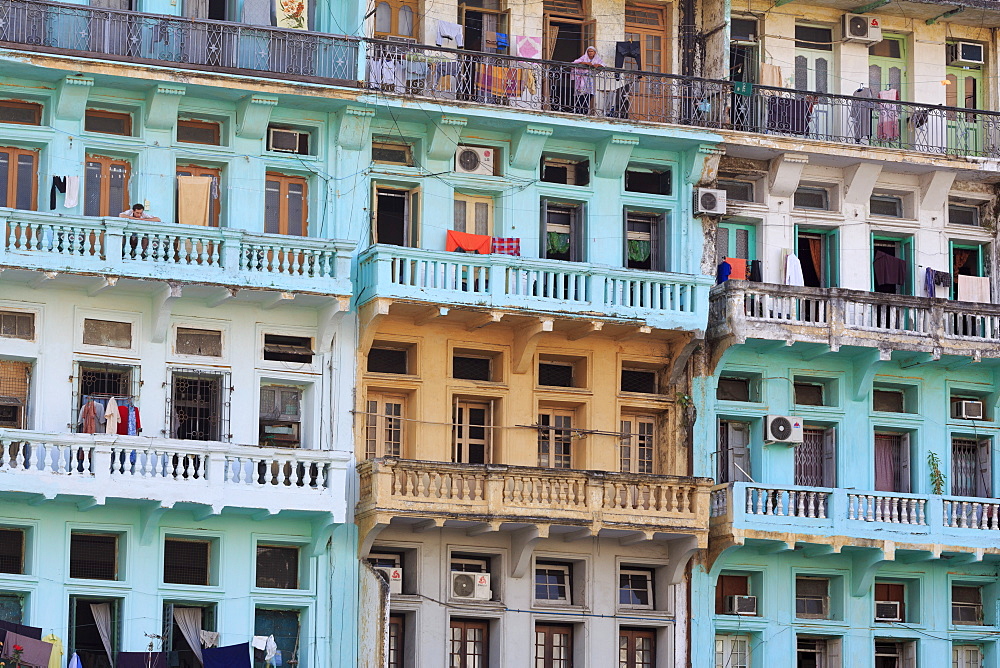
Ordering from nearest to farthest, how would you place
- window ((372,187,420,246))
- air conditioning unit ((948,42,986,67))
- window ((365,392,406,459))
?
window ((365,392,406,459)) < window ((372,187,420,246)) < air conditioning unit ((948,42,986,67))

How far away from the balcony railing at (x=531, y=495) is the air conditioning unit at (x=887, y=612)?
14.0ft

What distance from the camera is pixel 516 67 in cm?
4150

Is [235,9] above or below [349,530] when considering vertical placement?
above

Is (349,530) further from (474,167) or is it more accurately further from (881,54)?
(881,54)

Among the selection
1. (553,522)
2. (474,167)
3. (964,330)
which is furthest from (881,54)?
(553,522)

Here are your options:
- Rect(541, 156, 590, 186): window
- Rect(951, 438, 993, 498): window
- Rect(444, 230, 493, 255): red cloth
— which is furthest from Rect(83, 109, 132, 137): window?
Rect(951, 438, 993, 498): window

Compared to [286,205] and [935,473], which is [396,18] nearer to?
[286,205]

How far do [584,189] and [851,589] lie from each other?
8.20m

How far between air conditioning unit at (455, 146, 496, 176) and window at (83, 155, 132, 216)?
561 centimetres

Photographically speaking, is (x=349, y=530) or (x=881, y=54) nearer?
(x=349, y=530)

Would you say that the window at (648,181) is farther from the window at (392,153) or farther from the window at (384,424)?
the window at (384,424)

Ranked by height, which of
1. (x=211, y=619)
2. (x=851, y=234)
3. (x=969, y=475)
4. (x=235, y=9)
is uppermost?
(x=235, y=9)

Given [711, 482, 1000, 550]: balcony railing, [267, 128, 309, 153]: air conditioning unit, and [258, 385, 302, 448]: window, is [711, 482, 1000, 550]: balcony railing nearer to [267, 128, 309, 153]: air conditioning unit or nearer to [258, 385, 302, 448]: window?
[258, 385, 302, 448]: window

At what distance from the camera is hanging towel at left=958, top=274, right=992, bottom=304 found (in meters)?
43.8
